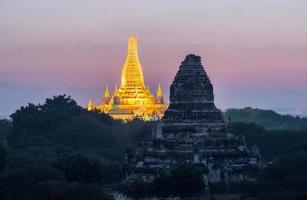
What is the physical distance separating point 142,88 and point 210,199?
292ft

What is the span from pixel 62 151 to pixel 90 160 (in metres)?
17.4

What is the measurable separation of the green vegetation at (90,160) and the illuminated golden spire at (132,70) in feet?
59.0

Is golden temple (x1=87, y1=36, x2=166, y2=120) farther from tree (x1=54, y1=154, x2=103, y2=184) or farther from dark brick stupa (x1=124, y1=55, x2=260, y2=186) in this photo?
tree (x1=54, y1=154, x2=103, y2=184)

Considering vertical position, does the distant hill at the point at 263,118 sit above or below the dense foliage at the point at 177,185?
above

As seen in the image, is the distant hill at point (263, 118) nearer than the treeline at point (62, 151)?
No

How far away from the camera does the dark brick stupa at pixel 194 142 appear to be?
77.4 meters

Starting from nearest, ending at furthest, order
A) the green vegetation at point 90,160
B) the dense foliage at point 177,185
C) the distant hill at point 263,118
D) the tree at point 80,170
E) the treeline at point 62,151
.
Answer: the treeline at point 62,151 < the green vegetation at point 90,160 < the dense foliage at point 177,185 < the tree at point 80,170 < the distant hill at point 263,118

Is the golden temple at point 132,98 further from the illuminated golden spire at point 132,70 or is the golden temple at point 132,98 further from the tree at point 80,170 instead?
the tree at point 80,170

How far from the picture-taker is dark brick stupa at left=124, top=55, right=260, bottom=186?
77438mm

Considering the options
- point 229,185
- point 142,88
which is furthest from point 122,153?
point 142,88

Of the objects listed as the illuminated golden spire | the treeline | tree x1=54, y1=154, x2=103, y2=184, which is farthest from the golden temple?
tree x1=54, y1=154, x2=103, y2=184

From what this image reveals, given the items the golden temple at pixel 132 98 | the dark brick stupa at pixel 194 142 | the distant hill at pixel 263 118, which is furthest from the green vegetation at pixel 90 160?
the distant hill at pixel 263 118

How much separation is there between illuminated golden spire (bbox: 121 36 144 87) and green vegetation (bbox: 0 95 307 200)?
17980 millimetres

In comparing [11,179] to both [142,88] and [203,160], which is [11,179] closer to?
[203,160]
